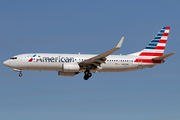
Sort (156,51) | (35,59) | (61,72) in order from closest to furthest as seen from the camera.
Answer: (35,59) → (61,72) → (156,51)

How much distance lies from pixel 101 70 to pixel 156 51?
1154 centimetres

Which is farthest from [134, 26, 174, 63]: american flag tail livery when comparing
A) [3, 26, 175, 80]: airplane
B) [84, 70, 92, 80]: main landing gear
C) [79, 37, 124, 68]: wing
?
[84, 70, 92, 80]: main landing gear

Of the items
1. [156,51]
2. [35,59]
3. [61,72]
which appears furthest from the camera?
[156,51]

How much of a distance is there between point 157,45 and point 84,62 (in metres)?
15.8

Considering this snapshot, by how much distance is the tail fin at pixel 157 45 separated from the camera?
62.1 m

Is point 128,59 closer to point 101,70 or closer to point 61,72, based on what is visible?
point 101,70

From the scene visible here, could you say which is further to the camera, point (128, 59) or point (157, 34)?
point (157, 34)

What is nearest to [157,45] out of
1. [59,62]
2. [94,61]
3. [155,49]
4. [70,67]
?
[155,49]

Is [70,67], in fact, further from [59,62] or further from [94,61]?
[94,61]

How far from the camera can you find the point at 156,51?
6288 centimetres

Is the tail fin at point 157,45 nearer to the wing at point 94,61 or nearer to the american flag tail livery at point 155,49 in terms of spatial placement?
the american flag tail livery at point 155,49

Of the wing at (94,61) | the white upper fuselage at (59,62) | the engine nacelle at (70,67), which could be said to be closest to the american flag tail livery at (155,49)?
the white upper fuselage at (59,62)

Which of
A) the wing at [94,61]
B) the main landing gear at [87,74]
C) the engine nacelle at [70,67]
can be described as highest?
the wing at [94,61]

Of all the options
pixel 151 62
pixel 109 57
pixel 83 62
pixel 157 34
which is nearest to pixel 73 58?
pixel 83 62
